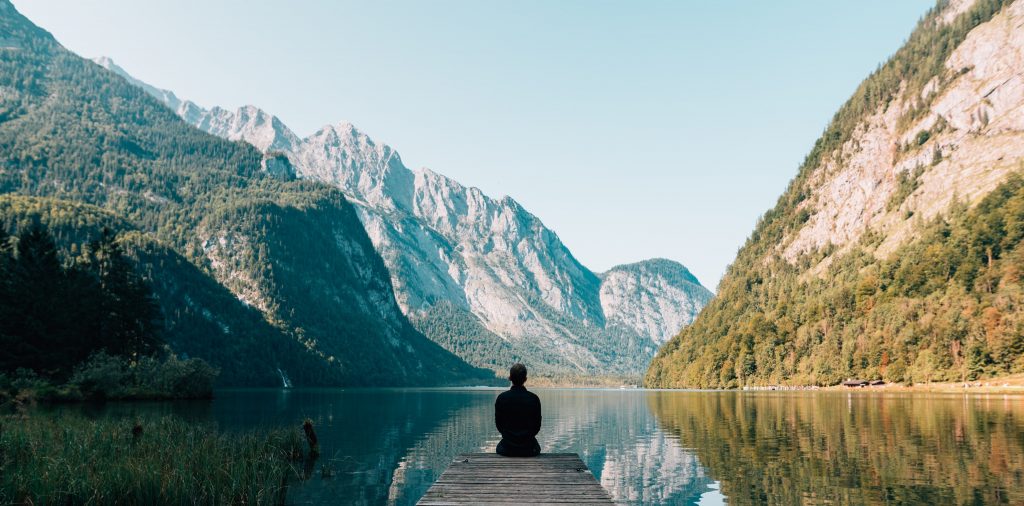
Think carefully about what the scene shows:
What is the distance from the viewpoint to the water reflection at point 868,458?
26.2m

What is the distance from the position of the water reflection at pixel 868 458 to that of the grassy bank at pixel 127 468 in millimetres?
19543

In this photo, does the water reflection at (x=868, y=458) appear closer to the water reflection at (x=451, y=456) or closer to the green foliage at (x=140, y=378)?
the water reflection at (x=451, y=456)

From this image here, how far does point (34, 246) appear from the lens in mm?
88562

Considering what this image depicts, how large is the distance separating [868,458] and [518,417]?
26833 mm

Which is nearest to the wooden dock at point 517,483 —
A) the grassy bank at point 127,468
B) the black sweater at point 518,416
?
the black sweater at point 518,416

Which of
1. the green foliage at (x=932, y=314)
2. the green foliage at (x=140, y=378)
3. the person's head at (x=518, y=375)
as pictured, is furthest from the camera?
the green foliage at (x=932, y=314)

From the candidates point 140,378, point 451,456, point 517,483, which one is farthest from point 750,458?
point 140,378

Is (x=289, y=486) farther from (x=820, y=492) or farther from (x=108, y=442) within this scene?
(x=820, y=492)

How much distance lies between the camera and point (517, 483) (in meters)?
15.1

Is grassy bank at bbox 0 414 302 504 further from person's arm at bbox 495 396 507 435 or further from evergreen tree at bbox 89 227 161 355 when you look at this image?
evergreen tree at bbox 89 227 161 355

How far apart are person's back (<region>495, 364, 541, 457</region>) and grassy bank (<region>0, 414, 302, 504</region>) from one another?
1021cm

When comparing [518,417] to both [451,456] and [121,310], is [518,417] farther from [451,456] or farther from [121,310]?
[121,310]

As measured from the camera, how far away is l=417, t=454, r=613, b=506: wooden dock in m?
13.5

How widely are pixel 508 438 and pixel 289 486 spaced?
48.8ft
